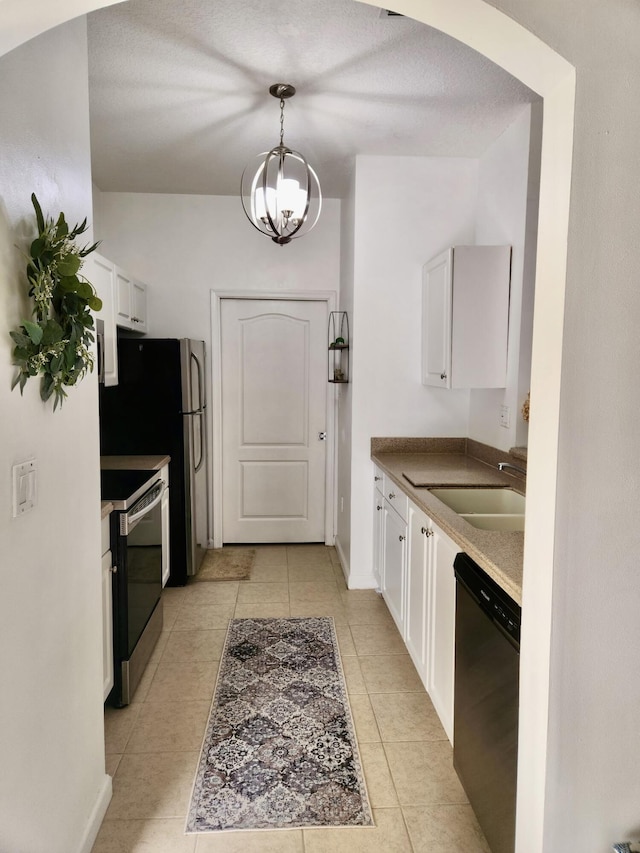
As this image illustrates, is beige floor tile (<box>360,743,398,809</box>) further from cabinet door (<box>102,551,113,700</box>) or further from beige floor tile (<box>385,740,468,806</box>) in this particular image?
cabinet door (<box>102,551,113,700</box>)

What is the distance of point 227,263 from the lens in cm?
454

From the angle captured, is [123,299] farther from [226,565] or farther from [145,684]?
[145,684]

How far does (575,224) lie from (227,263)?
3712 mm

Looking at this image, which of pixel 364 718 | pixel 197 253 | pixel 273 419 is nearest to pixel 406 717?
pixel 364 718

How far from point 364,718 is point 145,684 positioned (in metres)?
1.04

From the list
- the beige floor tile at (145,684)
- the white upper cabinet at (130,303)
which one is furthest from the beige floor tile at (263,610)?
the white upper cabinet at (130,303)

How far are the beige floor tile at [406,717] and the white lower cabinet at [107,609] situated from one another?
113 cm

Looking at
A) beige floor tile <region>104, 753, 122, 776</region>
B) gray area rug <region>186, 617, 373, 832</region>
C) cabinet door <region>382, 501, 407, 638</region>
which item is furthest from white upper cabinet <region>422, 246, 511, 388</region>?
beige floor tile <region>104, 753, 122, 776</region>

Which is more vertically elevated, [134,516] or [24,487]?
[24,487]

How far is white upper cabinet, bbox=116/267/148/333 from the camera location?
11.8ft

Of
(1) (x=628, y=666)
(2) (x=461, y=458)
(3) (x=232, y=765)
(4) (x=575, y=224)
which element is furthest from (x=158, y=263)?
(1) (x=628, y=666)

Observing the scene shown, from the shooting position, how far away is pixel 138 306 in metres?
4.15

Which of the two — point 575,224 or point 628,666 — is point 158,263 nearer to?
point 575,224

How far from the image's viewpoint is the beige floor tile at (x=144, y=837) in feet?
5.86
